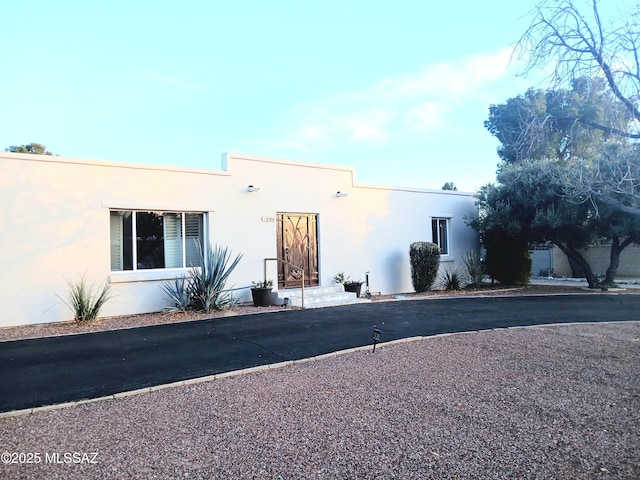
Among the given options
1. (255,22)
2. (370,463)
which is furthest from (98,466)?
(255,22)

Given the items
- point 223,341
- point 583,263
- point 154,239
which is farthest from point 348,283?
point 583,263

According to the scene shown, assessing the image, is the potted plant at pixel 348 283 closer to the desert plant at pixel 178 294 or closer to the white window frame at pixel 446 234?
the white window frame at pixel 446 234

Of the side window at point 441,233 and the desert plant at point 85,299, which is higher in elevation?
the side window at point 441,233

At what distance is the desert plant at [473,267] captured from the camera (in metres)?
16.1

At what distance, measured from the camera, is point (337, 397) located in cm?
465

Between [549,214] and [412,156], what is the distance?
6.51 meters

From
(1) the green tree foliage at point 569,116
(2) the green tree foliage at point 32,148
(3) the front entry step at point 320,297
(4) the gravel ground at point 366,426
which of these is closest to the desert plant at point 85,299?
(3) the front entry step at point 320,297

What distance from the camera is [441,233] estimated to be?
54.0 feet

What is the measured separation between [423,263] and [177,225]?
7.72 meters

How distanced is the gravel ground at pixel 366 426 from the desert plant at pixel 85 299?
5.73 meters

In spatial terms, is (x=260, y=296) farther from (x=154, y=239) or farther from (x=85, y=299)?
(x=85, y=299)

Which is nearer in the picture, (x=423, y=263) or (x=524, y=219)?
(x=423, y=263)

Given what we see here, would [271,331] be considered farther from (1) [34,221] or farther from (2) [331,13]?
(2) [331,13]

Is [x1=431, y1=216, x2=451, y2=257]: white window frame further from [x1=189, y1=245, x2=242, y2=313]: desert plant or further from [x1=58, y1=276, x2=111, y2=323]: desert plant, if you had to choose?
[x1=58, y1=276, x2=111, y2=323]: desert plant
